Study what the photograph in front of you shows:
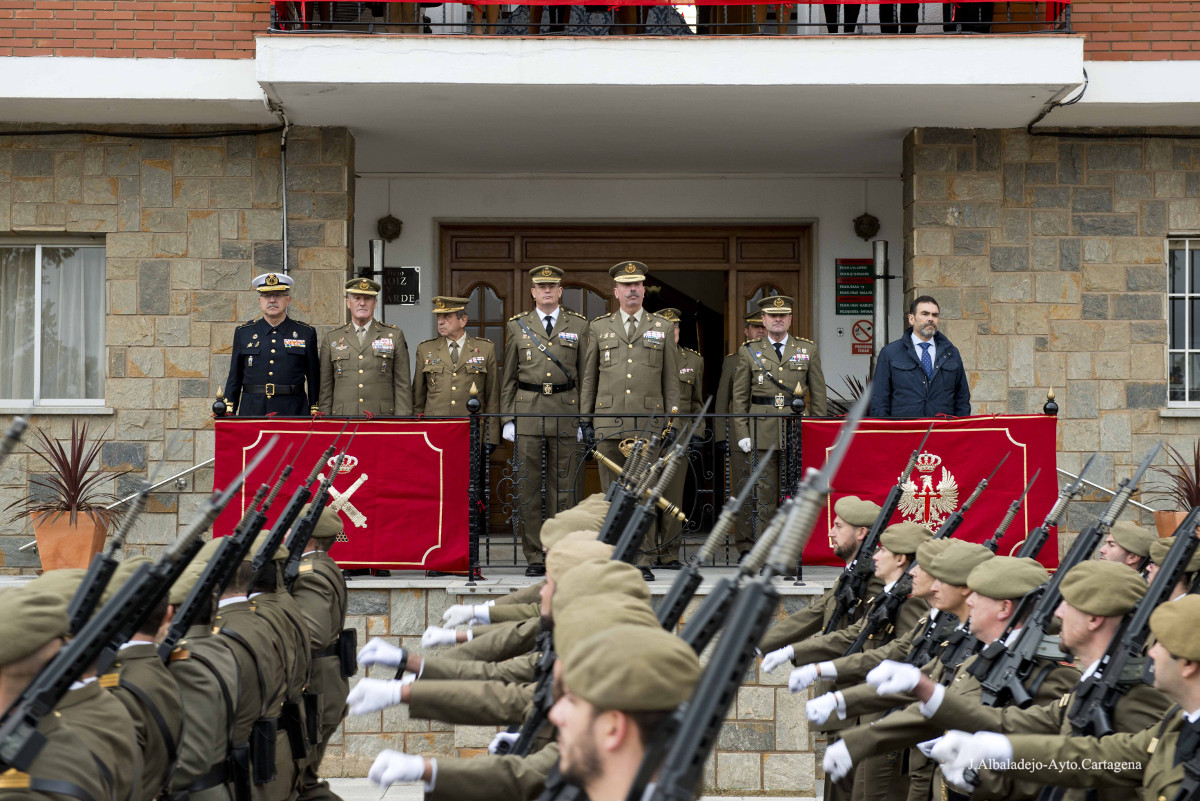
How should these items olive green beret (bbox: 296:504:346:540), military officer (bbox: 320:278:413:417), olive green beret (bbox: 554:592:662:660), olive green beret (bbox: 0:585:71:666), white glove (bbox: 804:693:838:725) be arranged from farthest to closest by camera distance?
1. military officer (bbox: 320:278:413:417)
2. olive green beret (bbox: 296:504:346:540)
3. white glove (bbox: 804:693:838:725)
4. olive green beret (bbox: 0:585:71:666)
5. olive green beret (bbox: 554:592:662:660)

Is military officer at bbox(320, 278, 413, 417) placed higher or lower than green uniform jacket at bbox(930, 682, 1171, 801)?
higher

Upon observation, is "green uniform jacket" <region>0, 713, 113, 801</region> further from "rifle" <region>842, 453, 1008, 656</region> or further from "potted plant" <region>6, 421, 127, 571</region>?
"potted plant" <region>6, 421, 127, 571</region>

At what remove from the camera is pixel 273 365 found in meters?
8.34

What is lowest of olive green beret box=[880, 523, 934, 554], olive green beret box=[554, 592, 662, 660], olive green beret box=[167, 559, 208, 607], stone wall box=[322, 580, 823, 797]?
stone wall box=[322, 580, 823, 797]

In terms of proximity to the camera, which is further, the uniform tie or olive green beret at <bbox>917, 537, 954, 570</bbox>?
the uniform tie

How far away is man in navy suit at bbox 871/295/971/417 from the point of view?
815cm

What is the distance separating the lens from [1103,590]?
12.3ft

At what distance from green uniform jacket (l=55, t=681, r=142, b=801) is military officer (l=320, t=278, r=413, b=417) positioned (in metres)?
5.14

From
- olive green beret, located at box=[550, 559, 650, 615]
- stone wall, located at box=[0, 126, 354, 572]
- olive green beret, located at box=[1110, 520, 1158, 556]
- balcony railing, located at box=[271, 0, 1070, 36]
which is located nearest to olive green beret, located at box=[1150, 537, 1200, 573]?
olive green beret, located at box=[1110, 520, 1158, 556]

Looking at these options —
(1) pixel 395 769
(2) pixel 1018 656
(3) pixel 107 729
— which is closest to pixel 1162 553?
(2) pixel 1018 656

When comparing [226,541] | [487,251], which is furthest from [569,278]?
[226,541]

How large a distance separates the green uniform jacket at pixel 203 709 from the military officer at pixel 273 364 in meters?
4.24

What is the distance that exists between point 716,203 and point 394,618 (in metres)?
5.16

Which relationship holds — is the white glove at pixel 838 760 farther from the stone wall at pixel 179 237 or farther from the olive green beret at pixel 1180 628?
the stone wall at pixel 179 237
